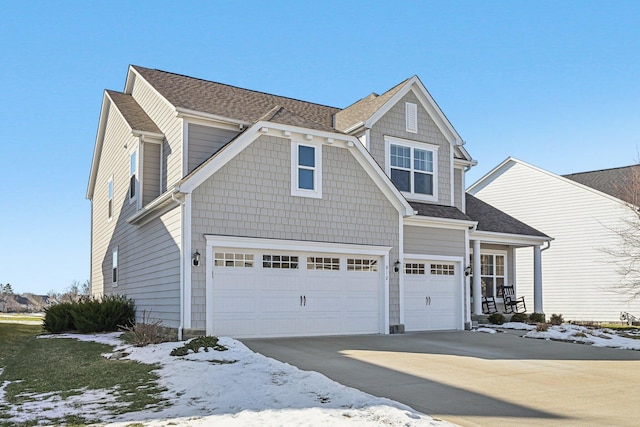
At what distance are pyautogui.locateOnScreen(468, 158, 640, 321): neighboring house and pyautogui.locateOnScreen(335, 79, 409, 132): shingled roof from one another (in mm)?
13432

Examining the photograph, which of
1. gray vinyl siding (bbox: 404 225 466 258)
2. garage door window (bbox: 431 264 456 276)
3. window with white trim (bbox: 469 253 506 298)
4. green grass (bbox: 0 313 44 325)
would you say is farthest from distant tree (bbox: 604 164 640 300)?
green grass (bbox: 0 313 44 325)

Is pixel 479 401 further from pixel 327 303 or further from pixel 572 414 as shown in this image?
pixel 327 303

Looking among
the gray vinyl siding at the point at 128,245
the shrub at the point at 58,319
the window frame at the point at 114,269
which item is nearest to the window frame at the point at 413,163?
the gray vinyl siding at the point at 128,245

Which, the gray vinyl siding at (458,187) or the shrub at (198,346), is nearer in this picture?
the shrub at (198,346)

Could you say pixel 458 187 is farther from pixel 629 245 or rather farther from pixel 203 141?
pixel 629 245

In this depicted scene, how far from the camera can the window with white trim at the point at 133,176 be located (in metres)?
18.4

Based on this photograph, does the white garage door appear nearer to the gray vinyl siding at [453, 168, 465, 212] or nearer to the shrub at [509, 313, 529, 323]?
the gray vinyl siding at [453, 168, 465, 212]

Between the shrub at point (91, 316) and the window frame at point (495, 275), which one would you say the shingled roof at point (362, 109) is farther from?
the shrub at point (91, 316)

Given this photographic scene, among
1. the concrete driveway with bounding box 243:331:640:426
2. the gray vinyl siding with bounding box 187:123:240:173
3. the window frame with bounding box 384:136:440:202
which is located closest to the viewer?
the concrete driveway with bounding box 243:331:640:426

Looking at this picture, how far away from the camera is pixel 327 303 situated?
52.5 feet

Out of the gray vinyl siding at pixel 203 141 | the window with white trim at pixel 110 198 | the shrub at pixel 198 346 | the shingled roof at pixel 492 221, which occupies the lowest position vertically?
the shrub at pixel 198 346

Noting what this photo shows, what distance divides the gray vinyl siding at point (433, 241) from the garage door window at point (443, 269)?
431 mm

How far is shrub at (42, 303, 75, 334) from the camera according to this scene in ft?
62.8

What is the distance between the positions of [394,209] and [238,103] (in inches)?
238
